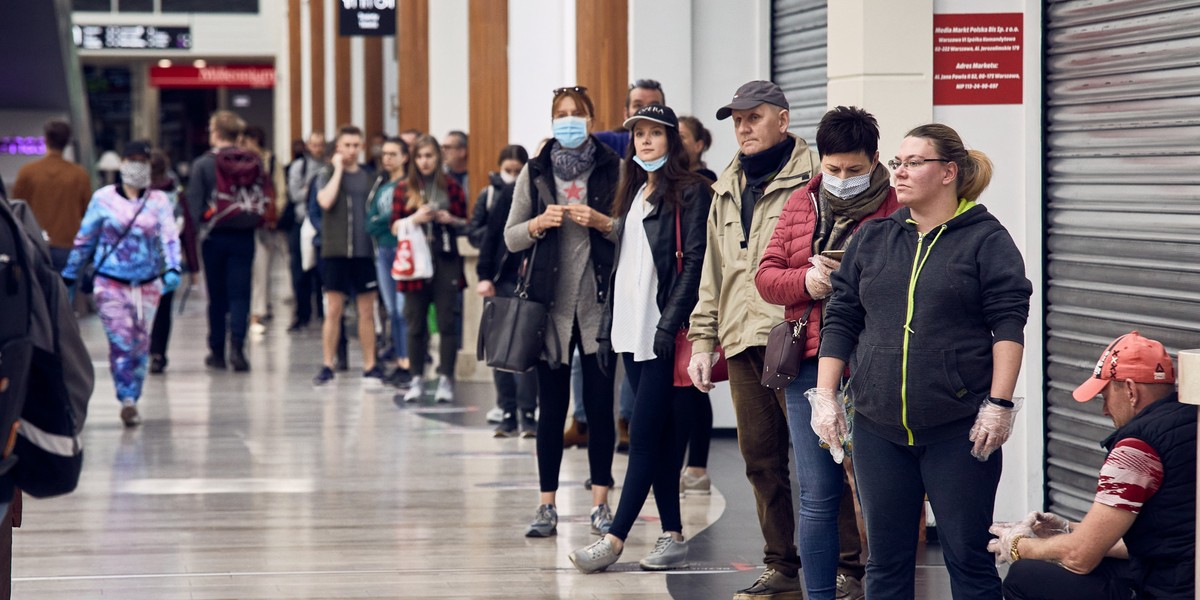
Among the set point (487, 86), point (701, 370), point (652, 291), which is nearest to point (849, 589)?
point (701, 370)

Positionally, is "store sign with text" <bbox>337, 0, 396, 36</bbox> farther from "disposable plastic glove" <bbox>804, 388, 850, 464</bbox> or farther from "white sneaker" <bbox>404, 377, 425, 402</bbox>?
"disposable plastic glove" <bbox>804, 388, 850, 464</bbox>

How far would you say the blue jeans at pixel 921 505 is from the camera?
463 centimetres

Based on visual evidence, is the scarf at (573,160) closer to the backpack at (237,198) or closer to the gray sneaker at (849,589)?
the gray sneaker at (849,589)

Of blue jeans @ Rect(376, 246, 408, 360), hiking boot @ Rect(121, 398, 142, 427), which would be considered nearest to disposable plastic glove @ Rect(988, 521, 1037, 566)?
hiking boot @ Rect(121, 398, 142, 427)

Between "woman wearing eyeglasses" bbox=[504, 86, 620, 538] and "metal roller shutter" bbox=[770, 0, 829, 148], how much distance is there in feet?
7.29

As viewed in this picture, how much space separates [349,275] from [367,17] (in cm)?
704

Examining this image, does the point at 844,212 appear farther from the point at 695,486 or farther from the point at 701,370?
the point at 695,486

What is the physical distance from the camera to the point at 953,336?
15.1 feet

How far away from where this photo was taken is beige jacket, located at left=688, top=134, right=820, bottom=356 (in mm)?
6008

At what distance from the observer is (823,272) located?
5414mm

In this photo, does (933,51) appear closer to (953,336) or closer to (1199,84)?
(1199,84)

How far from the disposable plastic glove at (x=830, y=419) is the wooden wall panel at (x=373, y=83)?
824 inches

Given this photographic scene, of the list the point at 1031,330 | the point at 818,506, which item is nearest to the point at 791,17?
the point at 1031,330

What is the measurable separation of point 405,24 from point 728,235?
12.4 meters
